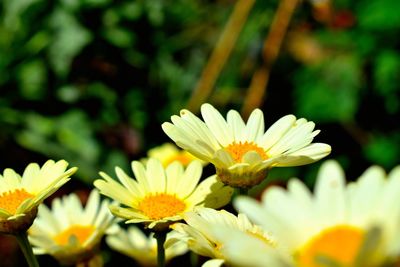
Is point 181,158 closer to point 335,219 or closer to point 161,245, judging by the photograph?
point 161,245

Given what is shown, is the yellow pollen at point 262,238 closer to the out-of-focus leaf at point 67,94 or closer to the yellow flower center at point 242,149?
the yellow flower center at point 242,149

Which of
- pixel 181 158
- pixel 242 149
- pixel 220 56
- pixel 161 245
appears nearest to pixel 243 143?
pixel 242 149

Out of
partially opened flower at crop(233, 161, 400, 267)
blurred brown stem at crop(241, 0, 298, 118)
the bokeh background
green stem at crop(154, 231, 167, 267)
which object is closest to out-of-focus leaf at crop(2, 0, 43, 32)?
the bokeh background

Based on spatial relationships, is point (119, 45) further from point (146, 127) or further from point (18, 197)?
point (18, 197)

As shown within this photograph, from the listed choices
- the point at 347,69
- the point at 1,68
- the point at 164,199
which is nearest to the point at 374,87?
the point at 347,69

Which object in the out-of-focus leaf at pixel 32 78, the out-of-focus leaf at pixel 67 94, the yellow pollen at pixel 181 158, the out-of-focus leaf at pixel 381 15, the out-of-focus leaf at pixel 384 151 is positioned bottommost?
the out-of-focus leaf at pixel 384 151

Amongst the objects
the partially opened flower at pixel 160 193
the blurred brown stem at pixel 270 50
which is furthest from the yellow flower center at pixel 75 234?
the blurred brown stem at pixel 270 50
